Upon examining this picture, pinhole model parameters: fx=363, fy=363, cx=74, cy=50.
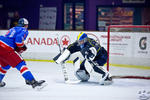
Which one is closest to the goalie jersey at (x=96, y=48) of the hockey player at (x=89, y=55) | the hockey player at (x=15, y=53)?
the hockey player at (x=89, y=55)

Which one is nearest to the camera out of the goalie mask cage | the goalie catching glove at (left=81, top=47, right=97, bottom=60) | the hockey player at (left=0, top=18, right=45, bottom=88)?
the hockey player at (left=0, top=18, right=45, bottom=88)

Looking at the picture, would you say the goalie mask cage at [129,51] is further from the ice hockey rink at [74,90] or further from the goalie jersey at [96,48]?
the goalie jersey at [96,48]

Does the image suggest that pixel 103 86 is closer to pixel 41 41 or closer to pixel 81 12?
pixel 41 41

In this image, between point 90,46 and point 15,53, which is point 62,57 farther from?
point 15,53

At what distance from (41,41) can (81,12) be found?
174 inches

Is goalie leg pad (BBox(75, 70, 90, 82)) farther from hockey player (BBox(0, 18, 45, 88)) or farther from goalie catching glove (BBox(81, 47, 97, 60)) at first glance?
hockey player (BBox(0, 18, 45, 88))

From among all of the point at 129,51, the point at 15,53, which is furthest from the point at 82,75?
the point at 129,51

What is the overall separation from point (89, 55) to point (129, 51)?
2.16 meters

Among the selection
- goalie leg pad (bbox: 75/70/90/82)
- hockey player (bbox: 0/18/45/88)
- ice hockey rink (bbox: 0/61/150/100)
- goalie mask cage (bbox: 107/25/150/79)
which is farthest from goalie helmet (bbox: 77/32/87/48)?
goalie mask cage (bbox: 107/25/150/79)

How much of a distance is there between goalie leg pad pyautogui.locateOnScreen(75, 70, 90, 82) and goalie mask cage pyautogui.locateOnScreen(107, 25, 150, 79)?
111 centimetres

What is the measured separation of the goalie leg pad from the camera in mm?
5926

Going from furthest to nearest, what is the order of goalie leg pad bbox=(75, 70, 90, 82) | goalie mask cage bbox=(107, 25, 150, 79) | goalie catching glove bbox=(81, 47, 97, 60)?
goalie mask cage bbox=(107, 25, 150, 79), goalie leg pad bbox=(75, 70, 90, 82), goalie catching glove bbox=(81, 47, 97, 60)

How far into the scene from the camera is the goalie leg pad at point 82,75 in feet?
19.4

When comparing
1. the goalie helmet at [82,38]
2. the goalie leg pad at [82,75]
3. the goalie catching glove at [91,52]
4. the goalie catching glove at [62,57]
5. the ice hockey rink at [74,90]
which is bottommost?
the ice hockey rink at [74,90]
